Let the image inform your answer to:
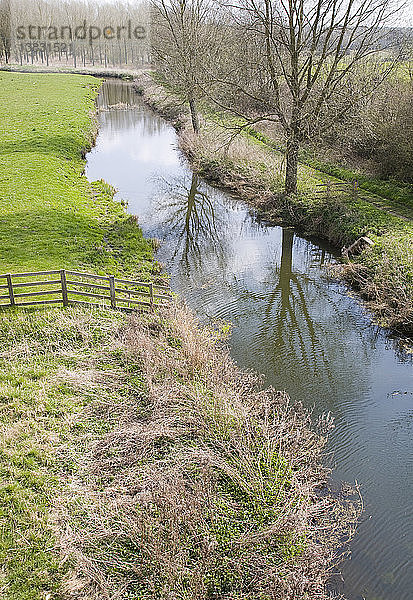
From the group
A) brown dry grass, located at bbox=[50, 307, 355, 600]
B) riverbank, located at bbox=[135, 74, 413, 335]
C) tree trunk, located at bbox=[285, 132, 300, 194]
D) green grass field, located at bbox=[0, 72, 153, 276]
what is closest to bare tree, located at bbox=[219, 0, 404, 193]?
tree trunk, located at bbox=[285, 132, 300, 194]

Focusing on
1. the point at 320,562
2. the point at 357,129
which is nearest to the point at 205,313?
the point at 320,562

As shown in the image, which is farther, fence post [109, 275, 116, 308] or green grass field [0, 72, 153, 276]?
green grass field [0, 72, 153, 276]

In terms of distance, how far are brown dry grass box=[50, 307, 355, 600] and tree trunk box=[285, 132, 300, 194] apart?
A: 530 inches

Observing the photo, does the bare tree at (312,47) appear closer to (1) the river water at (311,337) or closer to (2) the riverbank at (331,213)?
(2) the riverbank at (331,213)

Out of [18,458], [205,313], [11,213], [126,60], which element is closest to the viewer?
[18,458]

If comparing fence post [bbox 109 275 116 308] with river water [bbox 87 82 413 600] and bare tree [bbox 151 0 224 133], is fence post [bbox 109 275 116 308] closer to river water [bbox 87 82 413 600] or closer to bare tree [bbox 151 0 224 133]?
river water [bbox 87 82 413 600]

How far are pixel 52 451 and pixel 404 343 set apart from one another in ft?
30.2

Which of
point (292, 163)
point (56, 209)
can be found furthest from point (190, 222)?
point (56, 209)

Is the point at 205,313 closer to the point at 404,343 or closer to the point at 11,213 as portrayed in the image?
the point at 404,343

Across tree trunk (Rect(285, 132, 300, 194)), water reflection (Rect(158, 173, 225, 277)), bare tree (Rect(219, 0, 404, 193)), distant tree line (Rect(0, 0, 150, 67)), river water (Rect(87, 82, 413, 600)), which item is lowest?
river water (Rect(87, 82, 413, 600))

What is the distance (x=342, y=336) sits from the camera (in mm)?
12703

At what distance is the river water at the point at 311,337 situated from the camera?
7.52 metres

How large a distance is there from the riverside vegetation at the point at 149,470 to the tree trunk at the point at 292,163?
11586mm

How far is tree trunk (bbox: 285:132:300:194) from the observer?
66.7 ft
